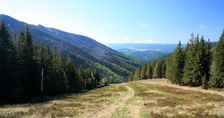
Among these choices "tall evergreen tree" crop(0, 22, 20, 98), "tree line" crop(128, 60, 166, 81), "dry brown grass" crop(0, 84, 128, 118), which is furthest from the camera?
"tree line" crop(128, 60, 166, 81)

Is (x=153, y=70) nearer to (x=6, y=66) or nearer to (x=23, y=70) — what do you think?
(x=23, y=70)

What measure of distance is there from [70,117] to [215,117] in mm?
13186

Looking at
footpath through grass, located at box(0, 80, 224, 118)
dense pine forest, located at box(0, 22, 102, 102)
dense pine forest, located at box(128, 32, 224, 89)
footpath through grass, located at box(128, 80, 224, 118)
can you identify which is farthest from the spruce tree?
footpath through grass, located at box(0, 80, 224, 118)

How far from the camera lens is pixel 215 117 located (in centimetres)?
2511

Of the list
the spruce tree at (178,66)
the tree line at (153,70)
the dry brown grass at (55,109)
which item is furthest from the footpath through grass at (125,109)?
the tree line at (153,70)

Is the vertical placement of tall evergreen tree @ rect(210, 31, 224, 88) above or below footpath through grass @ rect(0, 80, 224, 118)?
above

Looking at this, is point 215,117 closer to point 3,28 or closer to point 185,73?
point 3,28

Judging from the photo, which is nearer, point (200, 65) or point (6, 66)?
point (6, 66)

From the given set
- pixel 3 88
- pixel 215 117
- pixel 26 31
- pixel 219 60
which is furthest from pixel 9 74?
pixel 219 60

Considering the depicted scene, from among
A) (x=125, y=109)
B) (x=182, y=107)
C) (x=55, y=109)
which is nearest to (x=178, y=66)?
(x=182, y=107)

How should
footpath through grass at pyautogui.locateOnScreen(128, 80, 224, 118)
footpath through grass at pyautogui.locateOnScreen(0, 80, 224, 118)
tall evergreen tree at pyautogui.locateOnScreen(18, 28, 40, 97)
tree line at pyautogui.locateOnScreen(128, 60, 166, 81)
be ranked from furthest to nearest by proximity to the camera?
tree line at pyautogui.locateOnScreen(128, 60, 166, 81) → tall evergreen tree at pyautogui.locateOnScreen(18, 28, 40, 97) → footpath through grass at pyautogui.locateOnScreen(0, 80, 224, 118) → footpath through grass at pyautogui.locateOnScreen(128, 80, 224, 118)

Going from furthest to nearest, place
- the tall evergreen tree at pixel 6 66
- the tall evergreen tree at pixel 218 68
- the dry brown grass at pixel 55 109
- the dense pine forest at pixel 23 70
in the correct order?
the tall evergreen tree at pixel 218 68
the dense pine forest at pixel 23 70
the tall evergreen tree at pixel 6 66
the dry brown grass at pixel 55 109

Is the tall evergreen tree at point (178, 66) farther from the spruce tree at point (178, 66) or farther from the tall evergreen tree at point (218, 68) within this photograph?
the tall evergreen tree at point (218, 68)

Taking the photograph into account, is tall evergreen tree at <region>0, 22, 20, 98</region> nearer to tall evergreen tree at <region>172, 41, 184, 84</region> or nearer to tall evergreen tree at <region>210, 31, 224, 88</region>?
tall evergreen tree at <region>210, 31, 224, 88</region>
